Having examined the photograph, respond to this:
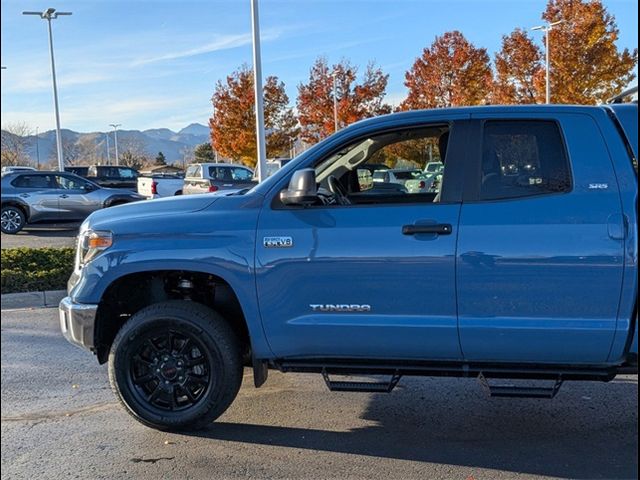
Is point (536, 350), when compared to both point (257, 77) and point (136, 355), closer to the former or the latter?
point (136, 355)

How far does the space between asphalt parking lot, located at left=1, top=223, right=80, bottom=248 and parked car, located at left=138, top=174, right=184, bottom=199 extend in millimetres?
2829

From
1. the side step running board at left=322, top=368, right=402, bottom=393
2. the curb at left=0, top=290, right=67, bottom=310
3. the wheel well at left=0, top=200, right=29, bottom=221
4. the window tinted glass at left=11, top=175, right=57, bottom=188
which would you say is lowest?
the curb at left=0, top=290, right=67, bottom=310

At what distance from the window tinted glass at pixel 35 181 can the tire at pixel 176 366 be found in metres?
12.7

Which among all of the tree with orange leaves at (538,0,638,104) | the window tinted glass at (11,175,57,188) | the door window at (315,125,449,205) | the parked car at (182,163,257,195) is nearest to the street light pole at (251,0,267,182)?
the parked car at (182,163,257,195)

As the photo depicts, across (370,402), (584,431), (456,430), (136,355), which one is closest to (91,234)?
(136,355)

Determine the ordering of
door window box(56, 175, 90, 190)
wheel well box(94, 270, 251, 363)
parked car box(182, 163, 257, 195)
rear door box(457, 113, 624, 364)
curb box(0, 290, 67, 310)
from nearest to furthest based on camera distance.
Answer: rear door box(457, 113, 624, 364)
wheel well box(94, 270, 251, 363)
curb box(0, 290, 67, 310)
door window box(56, 175, 90, 190)
parked car box(182, 163, 257, 195)

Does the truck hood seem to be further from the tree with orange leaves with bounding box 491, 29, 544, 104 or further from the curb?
the tree with orange leaves with bounding box 491, 29, 544, 104

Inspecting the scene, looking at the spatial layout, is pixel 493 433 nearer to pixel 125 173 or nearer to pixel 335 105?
pixel 125 173

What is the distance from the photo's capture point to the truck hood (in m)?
→ 3.91

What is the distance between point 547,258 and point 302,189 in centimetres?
148

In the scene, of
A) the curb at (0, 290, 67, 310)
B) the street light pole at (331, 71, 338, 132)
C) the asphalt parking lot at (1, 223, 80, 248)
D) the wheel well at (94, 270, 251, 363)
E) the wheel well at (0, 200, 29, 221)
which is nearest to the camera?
the wheel well at (94, 270, 251, 363)

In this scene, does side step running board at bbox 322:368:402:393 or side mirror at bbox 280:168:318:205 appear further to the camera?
side step running board at bbox 322:368:402:393

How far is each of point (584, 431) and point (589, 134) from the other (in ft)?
6.36

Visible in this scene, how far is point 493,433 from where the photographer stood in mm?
3895
